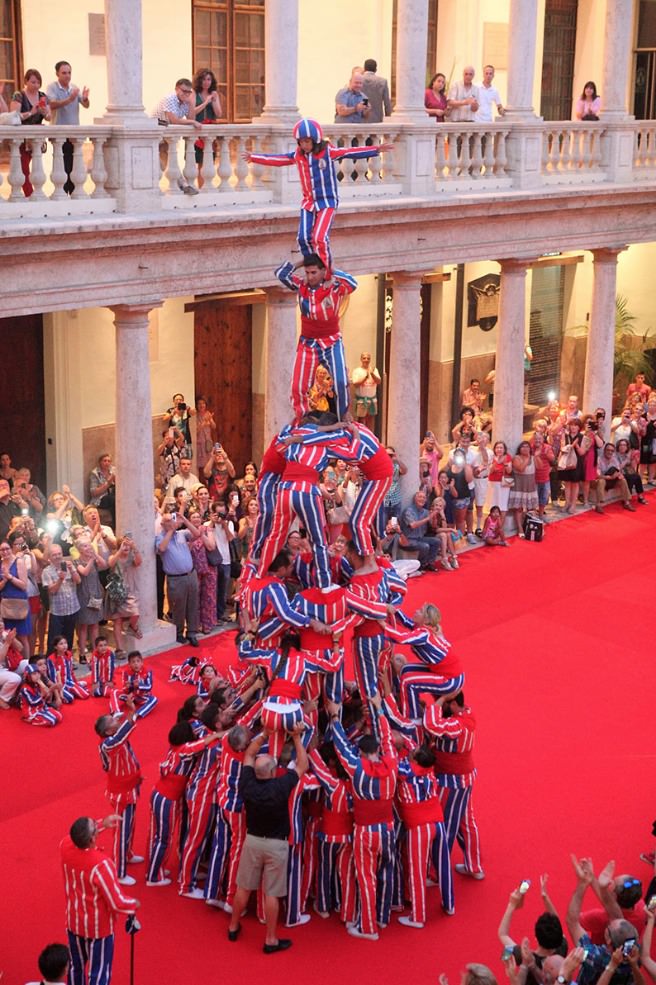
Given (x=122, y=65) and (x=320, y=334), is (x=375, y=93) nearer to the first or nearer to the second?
(x=122, y=65)

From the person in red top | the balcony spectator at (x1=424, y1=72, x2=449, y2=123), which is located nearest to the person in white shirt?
the balcony spectator at (x1=424, y1=72, x2=449, y2=123)

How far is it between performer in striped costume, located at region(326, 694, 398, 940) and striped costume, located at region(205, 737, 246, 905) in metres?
0.80

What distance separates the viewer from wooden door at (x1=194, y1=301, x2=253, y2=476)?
21.2 meters

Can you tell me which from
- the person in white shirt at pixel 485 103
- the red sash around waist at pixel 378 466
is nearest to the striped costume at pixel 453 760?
the red sash around waist at pixel 378 466

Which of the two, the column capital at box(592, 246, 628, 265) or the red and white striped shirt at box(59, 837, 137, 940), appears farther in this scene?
the column capital at box(592, 246, 628, 265)

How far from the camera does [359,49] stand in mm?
22344

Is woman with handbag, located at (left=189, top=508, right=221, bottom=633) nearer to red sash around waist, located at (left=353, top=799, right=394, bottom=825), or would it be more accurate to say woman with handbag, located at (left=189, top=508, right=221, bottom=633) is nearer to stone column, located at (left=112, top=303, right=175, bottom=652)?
stone column, located at (left=112, top=303, right=175, bottom=652)

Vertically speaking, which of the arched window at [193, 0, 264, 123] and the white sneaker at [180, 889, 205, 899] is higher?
the arched window at [193, 0, 264, 123]

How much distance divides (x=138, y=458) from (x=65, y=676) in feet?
8.69

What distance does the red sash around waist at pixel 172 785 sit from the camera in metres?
11.0

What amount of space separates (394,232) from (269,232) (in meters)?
2.46

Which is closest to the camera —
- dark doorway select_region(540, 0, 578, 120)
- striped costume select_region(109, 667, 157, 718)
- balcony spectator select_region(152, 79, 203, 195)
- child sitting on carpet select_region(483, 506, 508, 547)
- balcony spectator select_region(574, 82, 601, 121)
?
striped costume select_region(109, 667, 157, 718)

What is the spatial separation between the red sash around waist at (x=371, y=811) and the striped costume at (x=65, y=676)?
479cm

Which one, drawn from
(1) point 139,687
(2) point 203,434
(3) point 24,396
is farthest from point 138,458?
(2) point 203,434
